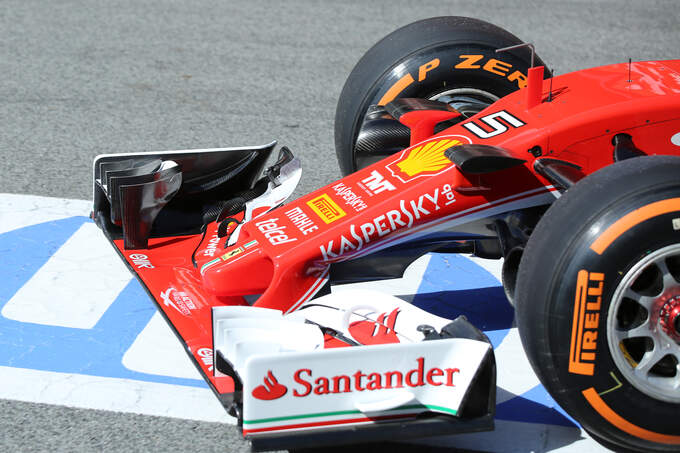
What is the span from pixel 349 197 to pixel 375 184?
11cm

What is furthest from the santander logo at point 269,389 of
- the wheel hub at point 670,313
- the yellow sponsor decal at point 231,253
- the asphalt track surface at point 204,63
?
the asphalt track surface at point 204,63

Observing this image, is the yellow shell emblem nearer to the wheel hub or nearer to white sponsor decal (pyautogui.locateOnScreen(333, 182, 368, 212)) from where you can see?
white sponsor decal (pyautogui.locateOnScreen(333, 182, 368, 212))

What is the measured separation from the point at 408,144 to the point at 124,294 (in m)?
1.37

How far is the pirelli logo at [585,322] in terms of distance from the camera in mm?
2645

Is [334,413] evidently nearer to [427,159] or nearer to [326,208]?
[326,208]

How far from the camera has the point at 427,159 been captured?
11.0 feet

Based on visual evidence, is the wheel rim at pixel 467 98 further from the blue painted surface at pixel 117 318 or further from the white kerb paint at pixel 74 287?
the white kerb paint at pixel 74 287

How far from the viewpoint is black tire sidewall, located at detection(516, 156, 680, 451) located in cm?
265

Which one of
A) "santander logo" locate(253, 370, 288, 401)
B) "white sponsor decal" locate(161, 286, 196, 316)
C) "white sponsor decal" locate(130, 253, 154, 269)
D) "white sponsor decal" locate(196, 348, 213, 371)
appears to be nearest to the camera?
"santander logo" locate(253, 370, 288, 401)

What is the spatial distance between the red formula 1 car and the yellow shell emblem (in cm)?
1

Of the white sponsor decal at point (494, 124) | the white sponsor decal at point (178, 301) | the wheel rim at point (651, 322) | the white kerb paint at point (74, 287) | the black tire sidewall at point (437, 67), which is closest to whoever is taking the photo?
the wheel rim at point (651, 322)

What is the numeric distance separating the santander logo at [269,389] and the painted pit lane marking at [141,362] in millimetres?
552

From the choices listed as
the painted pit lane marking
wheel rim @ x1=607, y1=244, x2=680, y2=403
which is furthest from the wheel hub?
the painted pit lane marking

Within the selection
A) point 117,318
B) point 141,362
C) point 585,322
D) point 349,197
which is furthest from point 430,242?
point 117,318
